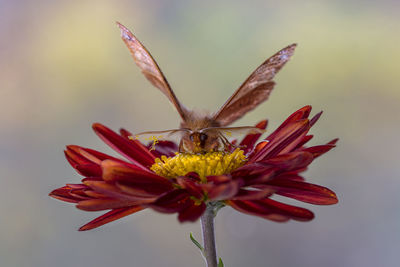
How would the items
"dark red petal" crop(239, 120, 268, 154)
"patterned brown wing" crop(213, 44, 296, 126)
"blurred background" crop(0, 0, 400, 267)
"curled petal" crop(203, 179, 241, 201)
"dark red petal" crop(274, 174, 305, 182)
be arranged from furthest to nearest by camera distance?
"blurred background" crop(0, 0, 400, 267) < "dark red petal" crop(239, 120, 268, 154) < "patterned brown wing" crop(213, 44, 296, 126) < "dark red petal" crop(274, 174, 305, 182) < "curled petal" crop(203, 179, 241, 201)

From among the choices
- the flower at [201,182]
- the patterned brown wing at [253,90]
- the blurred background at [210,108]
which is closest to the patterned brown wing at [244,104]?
the patterned brown wing at [253,90]

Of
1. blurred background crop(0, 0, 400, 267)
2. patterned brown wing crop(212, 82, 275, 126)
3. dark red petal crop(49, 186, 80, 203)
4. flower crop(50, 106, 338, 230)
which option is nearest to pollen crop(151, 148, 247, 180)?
flower crop(50, 106, 338, 230)

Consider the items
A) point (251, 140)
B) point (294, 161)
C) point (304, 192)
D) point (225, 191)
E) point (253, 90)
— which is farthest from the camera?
point (251, 140)

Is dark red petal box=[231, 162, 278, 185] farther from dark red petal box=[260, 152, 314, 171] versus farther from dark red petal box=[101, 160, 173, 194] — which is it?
dark red petal box=[101, 160, 173, 194]

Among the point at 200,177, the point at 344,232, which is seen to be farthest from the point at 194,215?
the point at 344,232

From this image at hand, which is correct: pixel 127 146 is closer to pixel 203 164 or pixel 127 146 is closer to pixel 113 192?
pixel 203 164

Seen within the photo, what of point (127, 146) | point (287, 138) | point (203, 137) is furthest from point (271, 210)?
point (127, 146)
